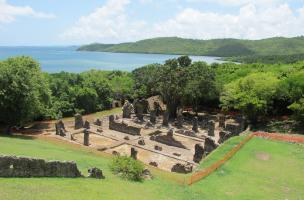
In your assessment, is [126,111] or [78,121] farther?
[126,111]

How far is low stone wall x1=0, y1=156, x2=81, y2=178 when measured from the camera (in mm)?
14954

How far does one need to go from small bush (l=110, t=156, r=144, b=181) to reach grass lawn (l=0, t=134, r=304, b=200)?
61 centimetres

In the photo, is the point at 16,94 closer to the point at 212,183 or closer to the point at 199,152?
the point at 199,152

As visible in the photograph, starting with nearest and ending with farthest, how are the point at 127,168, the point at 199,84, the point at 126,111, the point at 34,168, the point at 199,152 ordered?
the point at 34,168 → the point at 127,168 → the point at 199,152 → the point at 199,84 → the point at 126,111

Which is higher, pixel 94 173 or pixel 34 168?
pixel 34 168

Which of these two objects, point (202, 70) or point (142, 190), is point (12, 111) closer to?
point (142, 190)

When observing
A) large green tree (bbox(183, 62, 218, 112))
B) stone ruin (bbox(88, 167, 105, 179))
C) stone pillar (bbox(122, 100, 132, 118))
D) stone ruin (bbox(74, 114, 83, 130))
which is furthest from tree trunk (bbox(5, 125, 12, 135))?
large green tree (bbox(183, 62, 218, 112))

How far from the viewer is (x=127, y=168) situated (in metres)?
19.7

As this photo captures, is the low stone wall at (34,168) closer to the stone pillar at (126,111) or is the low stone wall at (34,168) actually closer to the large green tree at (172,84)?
the large green tree at (172,84)

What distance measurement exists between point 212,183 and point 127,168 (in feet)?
17.8

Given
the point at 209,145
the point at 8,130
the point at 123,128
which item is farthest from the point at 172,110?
the point at 8,130

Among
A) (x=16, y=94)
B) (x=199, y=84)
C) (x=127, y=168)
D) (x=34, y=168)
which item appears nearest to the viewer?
(x=34, y=168)

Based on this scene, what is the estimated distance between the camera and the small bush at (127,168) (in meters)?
19.3

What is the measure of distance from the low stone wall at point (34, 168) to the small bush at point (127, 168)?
10.8ft
